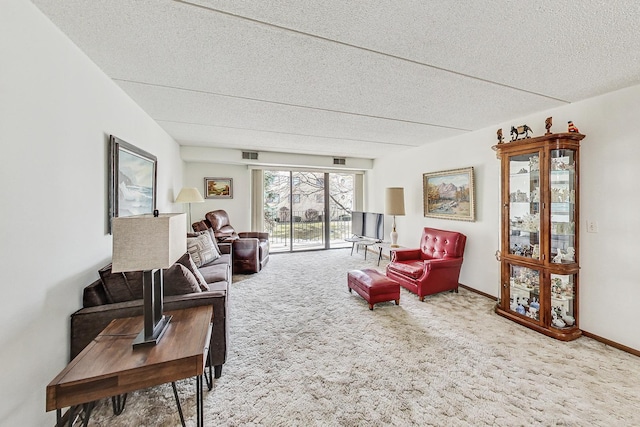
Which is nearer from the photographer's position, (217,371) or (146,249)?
(146,249)

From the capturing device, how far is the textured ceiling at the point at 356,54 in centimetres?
135

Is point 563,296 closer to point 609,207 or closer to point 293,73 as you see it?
point 609,207

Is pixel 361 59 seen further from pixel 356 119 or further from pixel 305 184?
pixel 305 184

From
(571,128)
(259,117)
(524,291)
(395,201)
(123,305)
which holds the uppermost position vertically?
(259,117)

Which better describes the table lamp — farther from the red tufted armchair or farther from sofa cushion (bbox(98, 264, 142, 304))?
the red tufted armchair

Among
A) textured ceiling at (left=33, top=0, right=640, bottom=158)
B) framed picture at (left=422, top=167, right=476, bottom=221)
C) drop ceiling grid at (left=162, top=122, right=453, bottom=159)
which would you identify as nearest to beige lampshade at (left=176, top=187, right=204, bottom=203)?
drop ceiling grid at (left=162, top=122, right=453, bottom=159)

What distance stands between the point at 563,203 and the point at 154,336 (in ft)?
12.4

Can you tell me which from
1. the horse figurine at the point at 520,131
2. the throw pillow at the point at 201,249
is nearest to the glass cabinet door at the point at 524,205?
the horse figurine at the point at 520,131

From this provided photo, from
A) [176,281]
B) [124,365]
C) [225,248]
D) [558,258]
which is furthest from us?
[225,248]

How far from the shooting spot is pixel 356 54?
176 centimetres

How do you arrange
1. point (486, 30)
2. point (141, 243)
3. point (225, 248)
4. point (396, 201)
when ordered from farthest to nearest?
point (396, 201), point (225, 248), point (486, 30), point (141, 243)

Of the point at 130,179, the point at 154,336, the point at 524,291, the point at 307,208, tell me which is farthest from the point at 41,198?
the point at 307,208

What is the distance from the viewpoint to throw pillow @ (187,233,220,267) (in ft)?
10.7

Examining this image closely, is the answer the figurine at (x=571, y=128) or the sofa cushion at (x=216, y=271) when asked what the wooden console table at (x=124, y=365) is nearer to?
the sofa cushion at (x=216, y=271)
